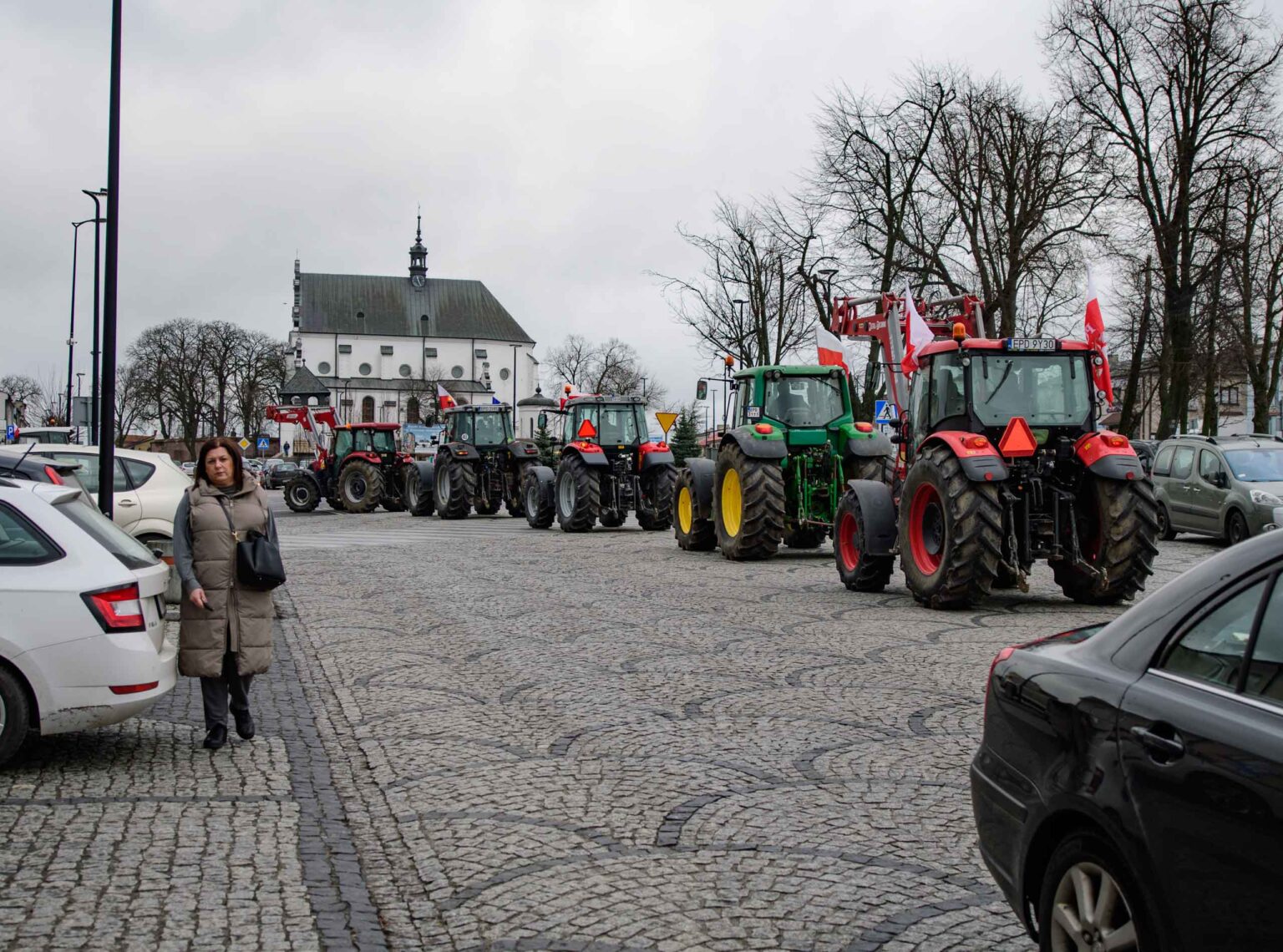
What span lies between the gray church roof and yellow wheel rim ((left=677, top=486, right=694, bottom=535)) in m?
118

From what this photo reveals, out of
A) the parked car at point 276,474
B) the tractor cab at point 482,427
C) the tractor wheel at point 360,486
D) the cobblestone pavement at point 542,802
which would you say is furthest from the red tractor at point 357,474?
the parked car at point 276,474

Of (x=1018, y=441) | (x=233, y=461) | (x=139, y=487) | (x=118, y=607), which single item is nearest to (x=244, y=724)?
(x=118, y=607)

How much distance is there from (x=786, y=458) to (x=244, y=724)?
12038 millimetres

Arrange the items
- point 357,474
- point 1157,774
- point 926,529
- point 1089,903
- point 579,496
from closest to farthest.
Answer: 1. point 1157,774
2. point 1089,903
3. point 926,529
4. point 579,496
5. point 357,474

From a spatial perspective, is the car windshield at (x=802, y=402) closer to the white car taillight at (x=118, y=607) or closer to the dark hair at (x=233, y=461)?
the dark hair at (x=233, y=461)

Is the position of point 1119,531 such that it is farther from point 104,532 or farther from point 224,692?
point 104,532

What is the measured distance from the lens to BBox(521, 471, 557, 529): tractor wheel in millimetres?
27359

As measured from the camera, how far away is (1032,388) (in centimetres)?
1312

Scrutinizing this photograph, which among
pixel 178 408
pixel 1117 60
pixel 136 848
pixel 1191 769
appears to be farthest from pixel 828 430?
pixel 178 408

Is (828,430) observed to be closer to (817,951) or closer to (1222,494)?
(1222,494)

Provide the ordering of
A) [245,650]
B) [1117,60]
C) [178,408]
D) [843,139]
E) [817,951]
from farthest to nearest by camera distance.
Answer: [178,408] → [843,139] → [1117,60] → [245,650] → [817,951]

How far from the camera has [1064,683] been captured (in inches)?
138

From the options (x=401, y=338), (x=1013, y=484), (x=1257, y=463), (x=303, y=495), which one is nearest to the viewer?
(x=1013, y=484)

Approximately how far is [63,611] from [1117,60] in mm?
32089
